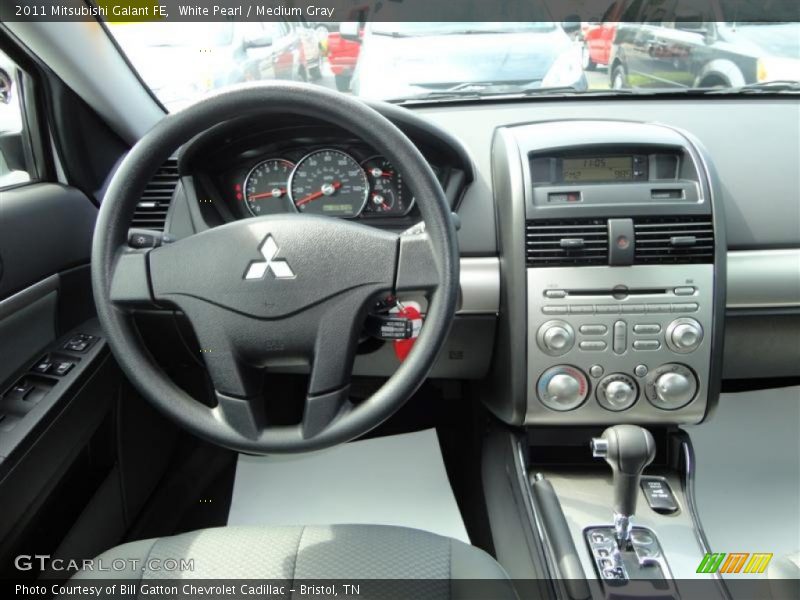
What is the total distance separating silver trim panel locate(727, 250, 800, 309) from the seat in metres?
0.91

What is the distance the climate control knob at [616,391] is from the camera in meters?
1.57

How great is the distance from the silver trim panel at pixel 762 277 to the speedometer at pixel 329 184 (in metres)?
0.91

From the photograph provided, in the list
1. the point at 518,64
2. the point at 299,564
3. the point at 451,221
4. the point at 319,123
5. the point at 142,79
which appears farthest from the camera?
the point at 518,64

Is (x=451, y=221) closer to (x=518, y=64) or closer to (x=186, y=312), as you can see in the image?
(x=186, y=312)

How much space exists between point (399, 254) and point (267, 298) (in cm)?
22

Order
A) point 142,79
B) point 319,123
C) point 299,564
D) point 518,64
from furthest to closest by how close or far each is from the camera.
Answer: point 518,64 < point 142,79 < point 319,123 < point 299,564

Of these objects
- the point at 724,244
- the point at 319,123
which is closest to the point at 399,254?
the point at 319,123

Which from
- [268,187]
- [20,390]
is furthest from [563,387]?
[20,390]

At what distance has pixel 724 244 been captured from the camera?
153cm

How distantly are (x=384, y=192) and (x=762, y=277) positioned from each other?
93 centimetres

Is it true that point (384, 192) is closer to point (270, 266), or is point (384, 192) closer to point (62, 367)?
point (270, 266)

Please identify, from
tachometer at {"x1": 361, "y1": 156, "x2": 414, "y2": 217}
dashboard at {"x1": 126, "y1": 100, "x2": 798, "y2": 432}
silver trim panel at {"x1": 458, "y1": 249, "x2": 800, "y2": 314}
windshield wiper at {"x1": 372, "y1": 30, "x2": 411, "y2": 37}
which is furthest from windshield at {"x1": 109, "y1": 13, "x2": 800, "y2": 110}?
silver trim panel at {"x1": 458, "y1": 249, "x2": 800, "y2": 314}

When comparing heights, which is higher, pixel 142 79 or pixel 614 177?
pixel 142 79

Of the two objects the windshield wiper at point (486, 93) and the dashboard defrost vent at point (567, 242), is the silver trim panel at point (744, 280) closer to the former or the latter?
the dashboard defrost vent at point (567, 242)
